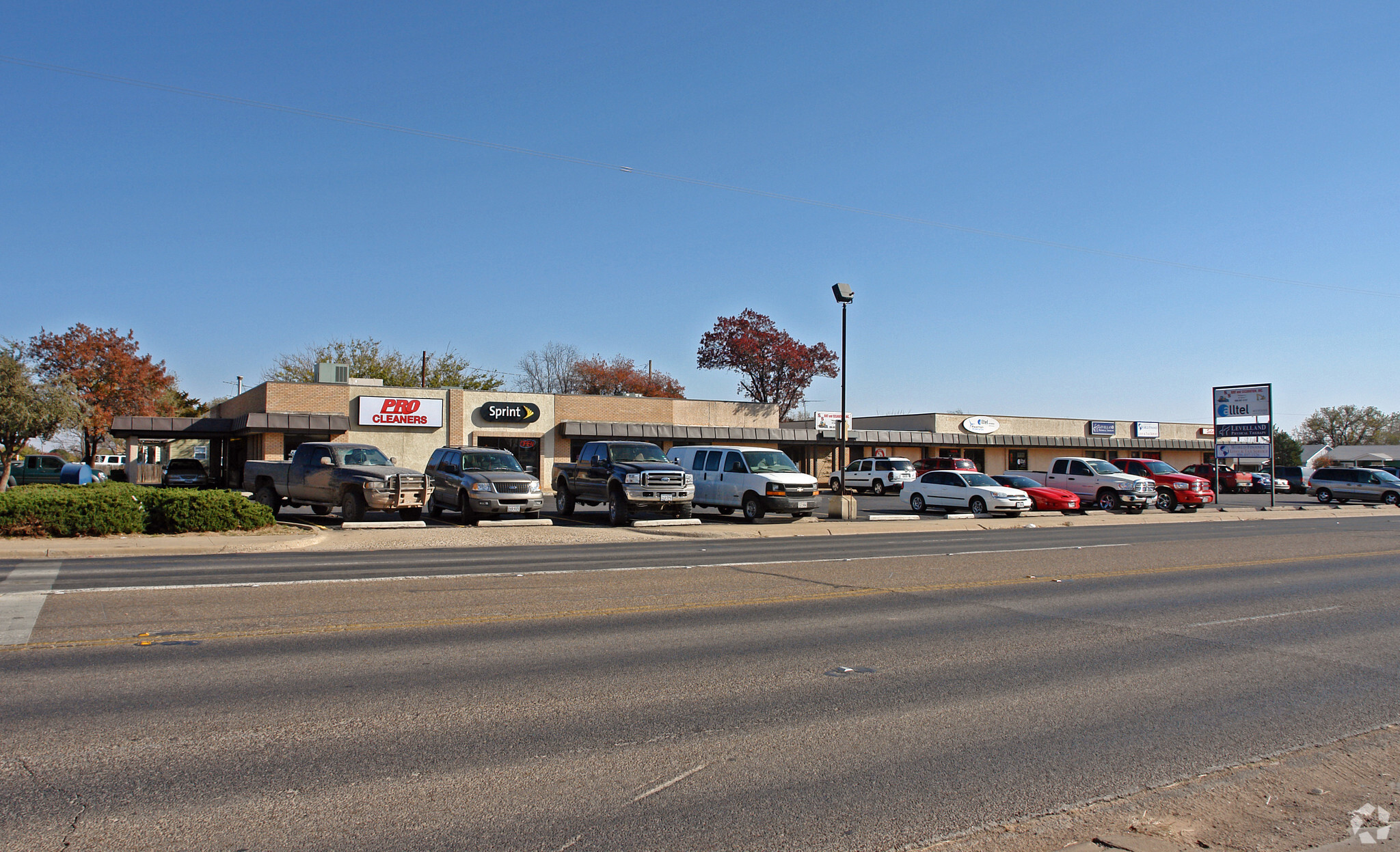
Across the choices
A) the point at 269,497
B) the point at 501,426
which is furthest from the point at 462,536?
the point at 501,426

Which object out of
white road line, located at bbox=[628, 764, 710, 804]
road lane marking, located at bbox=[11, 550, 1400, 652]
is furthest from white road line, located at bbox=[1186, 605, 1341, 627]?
white road line, located at bbox=[628, 764, 710, 804]

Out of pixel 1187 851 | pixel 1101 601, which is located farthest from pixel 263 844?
pixel 1101 601

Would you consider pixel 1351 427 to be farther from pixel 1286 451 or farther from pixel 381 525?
pixel 381 525

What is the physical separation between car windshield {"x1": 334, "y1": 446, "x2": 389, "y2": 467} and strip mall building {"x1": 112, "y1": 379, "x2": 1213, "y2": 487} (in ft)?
53.3

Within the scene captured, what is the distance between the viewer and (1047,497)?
31.6 m

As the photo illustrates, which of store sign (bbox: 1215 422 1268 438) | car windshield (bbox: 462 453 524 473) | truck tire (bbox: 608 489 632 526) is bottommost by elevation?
truck tire (bbox: 608 489 632 526)

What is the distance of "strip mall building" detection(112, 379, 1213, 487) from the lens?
126ft

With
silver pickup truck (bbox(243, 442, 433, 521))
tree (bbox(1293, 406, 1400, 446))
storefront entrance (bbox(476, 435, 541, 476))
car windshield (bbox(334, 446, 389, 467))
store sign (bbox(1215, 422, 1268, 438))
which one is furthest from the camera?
tree (bbox(1293, 406, 1400, 446))

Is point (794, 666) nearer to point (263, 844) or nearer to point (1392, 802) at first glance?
point (1392, 802)

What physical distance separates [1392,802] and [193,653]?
8.39 metres

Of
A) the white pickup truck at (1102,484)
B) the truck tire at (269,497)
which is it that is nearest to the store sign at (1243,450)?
the white pickup truck at (1102,484)

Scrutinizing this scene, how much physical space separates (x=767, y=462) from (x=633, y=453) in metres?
3.67

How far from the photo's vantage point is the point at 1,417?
40188mm

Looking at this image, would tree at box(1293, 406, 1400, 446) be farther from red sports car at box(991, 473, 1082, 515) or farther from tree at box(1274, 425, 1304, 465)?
red sports car at box(991, 473, 1082, 515)
